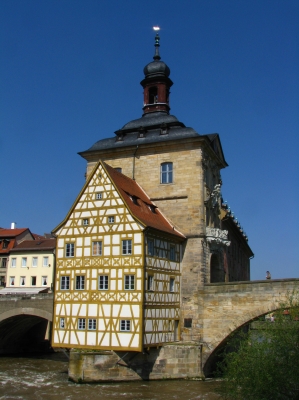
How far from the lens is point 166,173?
29.4 m

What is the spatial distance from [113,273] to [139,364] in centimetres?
456

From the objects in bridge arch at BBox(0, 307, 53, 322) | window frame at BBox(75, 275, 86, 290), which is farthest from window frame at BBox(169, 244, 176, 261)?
bridge arch at BBox(0, 307, 53, 322)

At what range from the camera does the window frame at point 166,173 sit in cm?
2923

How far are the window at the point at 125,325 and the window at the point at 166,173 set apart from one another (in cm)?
958

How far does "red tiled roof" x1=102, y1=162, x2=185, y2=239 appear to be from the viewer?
24806 mm

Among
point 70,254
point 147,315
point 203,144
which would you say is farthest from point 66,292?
point 203,144

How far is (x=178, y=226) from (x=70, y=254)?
21.4 ft

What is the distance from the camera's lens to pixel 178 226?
1104 inches

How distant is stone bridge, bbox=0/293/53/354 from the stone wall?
26.7ft

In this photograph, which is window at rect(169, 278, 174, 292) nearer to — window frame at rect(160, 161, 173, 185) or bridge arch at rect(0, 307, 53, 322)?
window frame at rect(160, 161, 173, 185)

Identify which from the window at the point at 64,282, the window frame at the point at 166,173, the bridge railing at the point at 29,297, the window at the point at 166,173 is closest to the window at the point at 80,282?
the window at the point at 64,282

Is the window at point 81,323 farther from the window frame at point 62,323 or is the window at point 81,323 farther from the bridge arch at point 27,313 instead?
the bridge arch at point 27,313

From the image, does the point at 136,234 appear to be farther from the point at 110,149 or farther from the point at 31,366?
the point at 31,366

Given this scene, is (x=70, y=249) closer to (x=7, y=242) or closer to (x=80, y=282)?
(x=80, y=282)
